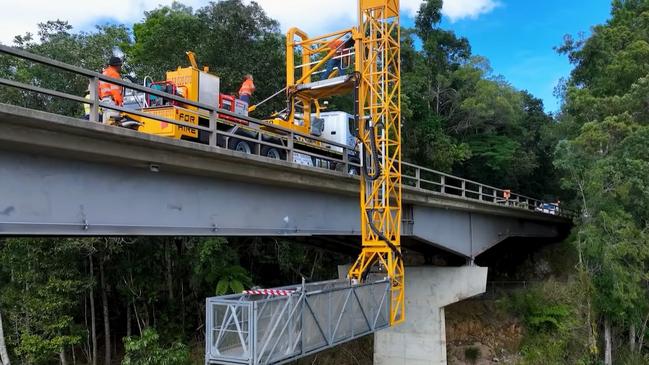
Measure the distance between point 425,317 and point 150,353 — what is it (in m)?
11.3

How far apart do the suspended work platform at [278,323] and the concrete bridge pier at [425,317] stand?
9620 millimetres

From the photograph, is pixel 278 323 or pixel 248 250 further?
pixel 248 250

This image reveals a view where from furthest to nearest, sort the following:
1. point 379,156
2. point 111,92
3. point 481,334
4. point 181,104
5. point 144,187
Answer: point 481,334
point 379,156
point 181,104
point 111,92
point 144,187

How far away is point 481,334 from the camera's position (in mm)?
25062

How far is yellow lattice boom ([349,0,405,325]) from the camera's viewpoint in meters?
14.4

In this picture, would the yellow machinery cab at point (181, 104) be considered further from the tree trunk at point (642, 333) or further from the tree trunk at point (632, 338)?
the tree trunk at point (642, 333)

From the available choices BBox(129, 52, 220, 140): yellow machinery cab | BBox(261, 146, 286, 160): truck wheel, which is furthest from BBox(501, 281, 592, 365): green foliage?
BBox(129, 52, 220, 140): yellow machinery cab

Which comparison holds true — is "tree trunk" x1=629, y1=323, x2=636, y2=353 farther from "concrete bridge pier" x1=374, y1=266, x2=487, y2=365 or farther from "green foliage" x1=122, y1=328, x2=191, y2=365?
"green foliage" x1=122, y1=328, x2=191, y2=365

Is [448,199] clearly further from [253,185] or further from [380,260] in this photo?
[253,185]

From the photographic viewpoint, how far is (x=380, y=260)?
14.5 m

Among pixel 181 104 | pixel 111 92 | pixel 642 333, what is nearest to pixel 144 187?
pixel 111 92

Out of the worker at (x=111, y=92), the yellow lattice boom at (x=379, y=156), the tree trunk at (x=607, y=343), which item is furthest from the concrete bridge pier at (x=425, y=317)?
the worker at (x=111, y=92)

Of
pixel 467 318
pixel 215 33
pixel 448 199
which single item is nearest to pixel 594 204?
pixel 448 199

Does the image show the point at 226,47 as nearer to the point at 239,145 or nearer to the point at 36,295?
the point at 36,295
